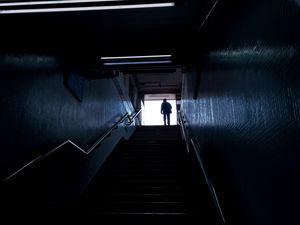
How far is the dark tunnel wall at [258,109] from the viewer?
5.19 ft

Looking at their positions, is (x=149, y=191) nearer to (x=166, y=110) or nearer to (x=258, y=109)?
(x=258, y=109)

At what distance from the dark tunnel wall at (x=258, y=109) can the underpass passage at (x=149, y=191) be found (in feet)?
1.43

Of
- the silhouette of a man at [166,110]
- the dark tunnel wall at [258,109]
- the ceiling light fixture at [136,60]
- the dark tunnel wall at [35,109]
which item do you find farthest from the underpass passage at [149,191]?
the silhouette of a man at [166,110]

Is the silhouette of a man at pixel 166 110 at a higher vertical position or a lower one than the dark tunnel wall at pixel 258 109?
higher

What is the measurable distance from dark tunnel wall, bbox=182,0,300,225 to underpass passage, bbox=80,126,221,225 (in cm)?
44

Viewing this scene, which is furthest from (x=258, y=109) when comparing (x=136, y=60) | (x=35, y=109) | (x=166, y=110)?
(x=166, y=110)

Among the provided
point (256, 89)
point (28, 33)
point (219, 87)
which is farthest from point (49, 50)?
point (256, 89)

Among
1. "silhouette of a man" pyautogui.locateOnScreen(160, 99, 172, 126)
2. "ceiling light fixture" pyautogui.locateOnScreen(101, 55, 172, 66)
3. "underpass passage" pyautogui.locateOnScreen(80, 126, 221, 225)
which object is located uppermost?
"silhouette of a man" pyautogui.locateOnScreen(160, 99, 172, 126)

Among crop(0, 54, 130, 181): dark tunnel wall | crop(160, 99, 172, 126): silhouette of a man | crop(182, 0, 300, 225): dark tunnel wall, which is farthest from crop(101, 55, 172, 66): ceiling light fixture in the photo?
crop(160, 99, 172, 126): silhouette of a man

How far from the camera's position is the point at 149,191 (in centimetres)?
425

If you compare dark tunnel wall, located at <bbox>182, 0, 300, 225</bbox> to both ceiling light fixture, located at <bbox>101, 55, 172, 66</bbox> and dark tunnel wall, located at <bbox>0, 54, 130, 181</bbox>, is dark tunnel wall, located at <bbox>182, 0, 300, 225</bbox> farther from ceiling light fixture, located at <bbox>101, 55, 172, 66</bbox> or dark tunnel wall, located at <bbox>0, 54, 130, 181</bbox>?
dark tunnel wall, located at <bbox>0, 54, 130, 181</bbox>

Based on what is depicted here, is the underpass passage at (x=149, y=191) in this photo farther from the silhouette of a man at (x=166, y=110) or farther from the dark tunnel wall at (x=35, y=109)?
the silhouette of a man at (x=166, y=110)

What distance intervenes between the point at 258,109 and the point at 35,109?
2.31 m

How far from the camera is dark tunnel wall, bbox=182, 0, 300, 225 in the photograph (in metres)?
1.58
